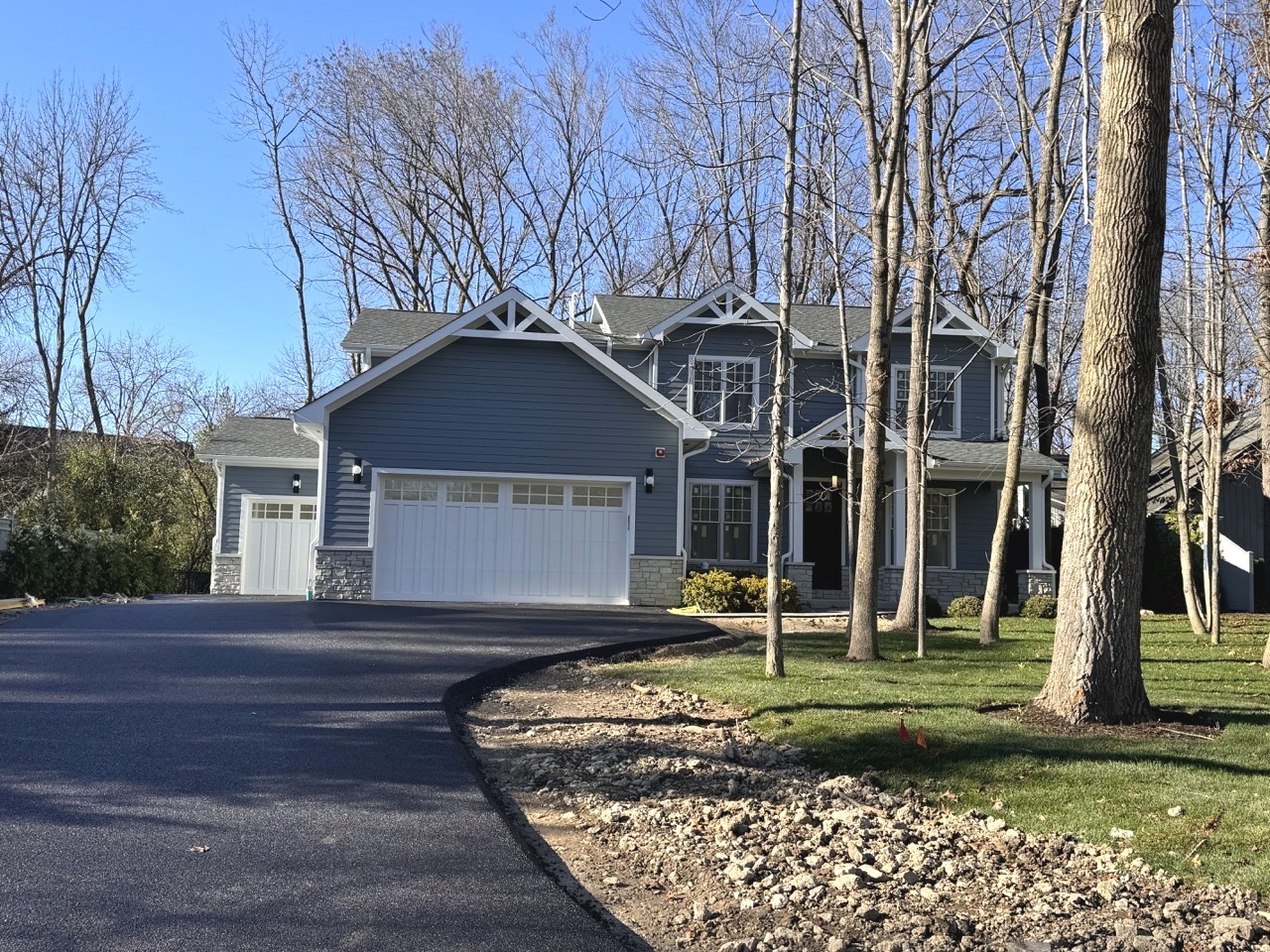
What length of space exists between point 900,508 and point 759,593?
3.69 m

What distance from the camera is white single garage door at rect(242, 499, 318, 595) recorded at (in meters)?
23.1

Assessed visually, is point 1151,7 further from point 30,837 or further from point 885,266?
point 30,837

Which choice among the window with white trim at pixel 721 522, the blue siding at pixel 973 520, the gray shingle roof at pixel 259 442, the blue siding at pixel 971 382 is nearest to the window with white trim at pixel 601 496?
the window with white trim at pixel 721 522

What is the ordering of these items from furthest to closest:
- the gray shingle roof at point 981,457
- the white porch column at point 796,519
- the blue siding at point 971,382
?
1. the blue siding at point 971,382
2. the gray shingle roof at point 981,457
3. the white porch column at point 796,519

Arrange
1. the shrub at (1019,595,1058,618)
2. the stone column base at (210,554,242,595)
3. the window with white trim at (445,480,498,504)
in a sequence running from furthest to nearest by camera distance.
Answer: the stone column base at (210,554,242,595) < the window with white trim at (445,480,498,504) < the shrub at (1019,595,1058,618)

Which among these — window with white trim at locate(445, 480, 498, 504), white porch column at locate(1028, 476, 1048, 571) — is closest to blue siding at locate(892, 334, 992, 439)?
white porch column at locate(1028, 476, 1048, 571)

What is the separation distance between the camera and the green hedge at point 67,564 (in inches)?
677

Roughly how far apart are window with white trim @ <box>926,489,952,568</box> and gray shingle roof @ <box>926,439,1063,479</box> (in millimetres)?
767

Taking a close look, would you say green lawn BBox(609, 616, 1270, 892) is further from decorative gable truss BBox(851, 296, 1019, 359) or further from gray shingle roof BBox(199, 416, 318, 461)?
gray shingle roof BBox(199, 416, 318, 461)

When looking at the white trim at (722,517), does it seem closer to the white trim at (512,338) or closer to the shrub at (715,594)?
the white trim at (512,338)

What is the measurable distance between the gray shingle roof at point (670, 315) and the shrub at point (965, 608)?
590 centimetres

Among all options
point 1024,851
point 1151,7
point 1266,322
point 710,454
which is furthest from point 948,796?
point 710,454

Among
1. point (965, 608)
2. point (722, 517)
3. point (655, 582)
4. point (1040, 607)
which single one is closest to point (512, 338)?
point (655, 582)

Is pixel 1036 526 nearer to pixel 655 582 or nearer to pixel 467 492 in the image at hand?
pixel 655 582
